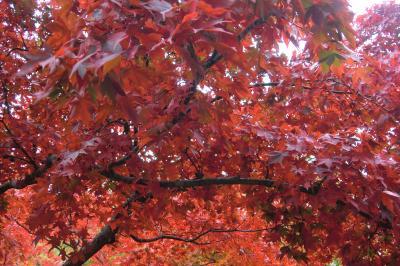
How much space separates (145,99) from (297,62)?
244cm

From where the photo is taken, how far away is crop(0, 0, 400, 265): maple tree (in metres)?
1.62

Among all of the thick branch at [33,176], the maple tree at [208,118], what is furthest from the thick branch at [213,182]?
the thick branch at [33,176]

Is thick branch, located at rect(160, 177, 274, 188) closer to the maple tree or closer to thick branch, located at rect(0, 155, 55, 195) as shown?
the maple tree

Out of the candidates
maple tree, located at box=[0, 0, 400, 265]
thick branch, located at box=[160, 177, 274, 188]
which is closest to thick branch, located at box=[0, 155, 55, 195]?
maple tree, located at box=[0, 0, 400, 265]

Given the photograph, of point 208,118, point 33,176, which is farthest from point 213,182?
point 33,176

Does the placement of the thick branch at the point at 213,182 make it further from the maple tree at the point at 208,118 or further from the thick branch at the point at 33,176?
the thick branch at the point at 33,176

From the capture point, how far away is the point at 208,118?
2434 millimetres

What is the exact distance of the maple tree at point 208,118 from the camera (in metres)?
1.62

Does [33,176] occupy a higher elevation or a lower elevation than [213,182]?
lower

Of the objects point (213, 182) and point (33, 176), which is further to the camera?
point (33, 176)

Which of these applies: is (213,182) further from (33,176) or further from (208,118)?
(33,176)

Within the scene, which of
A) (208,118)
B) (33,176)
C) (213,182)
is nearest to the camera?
(208,118)

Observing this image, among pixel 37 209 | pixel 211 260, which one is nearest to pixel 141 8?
pixel 37 209

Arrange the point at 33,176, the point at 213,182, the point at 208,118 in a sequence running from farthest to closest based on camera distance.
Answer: the point at 33,176
the point at 213,182
the point at 208,118
